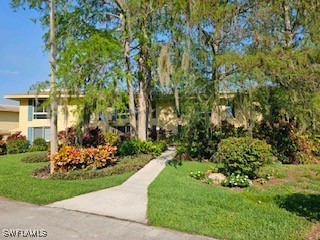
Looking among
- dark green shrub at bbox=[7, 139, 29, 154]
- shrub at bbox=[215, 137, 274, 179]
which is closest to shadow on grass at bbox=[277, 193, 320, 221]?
shrub at bbox=[215, 137, 274, 179]

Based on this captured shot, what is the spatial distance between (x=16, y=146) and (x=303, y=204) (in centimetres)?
1904

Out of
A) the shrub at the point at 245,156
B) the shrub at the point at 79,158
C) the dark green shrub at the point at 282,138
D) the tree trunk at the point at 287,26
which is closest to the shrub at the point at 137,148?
the shrub at the point at 79,158

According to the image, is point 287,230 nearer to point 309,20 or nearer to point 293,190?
point 293,190

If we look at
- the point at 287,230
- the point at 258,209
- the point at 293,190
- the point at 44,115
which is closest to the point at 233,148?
the point at 293,190

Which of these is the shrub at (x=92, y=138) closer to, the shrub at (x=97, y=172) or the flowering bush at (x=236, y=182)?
the shrub at (x=97, y=172)

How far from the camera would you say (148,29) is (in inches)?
541

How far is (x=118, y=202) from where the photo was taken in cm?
611

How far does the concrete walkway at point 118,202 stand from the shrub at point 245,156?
275 centimetres

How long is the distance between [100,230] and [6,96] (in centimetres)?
2092

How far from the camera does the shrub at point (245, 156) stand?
8344 millimetres

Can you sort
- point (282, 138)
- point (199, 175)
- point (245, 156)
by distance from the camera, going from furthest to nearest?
point (282, 138) → point (199, 175) → point (245, 156)

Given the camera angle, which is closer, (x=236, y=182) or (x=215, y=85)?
(x=236, y=182)

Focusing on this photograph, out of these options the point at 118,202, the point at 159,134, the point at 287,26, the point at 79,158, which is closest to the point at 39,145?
the point at 159,134

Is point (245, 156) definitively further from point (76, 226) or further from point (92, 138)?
point (92, 138)
